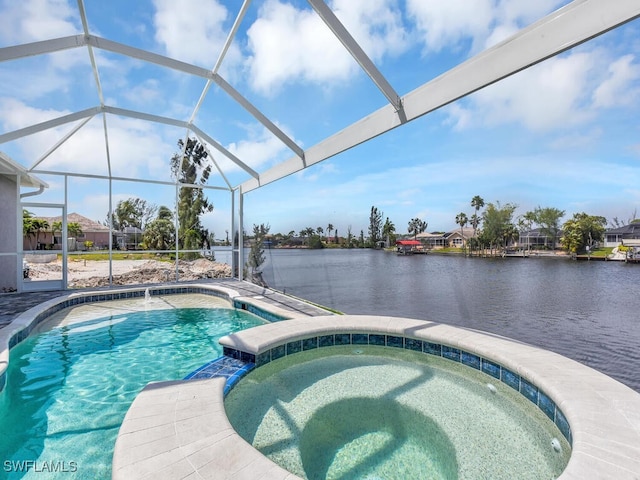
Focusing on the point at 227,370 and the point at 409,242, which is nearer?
the point at 227,370

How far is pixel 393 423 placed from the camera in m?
→ 2.92

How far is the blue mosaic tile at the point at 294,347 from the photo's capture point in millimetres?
4289

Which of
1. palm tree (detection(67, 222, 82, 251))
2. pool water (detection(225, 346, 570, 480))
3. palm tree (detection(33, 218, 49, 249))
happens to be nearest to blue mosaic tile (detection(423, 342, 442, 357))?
pool water (detection(225, 346, 570, 480))

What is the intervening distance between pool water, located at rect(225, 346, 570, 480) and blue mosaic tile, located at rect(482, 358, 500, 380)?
76 mm

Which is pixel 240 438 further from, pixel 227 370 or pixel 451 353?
pixel 451 353

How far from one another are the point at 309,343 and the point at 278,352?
0.53m

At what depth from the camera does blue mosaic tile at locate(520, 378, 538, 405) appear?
9.73 feet

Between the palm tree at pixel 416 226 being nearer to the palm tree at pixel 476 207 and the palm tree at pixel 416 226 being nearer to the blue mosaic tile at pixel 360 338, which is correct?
the palm tree at pixel 476 207

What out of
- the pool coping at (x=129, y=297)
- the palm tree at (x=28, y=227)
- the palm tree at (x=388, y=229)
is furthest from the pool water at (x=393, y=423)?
the palm tree at (x=388, y=229)

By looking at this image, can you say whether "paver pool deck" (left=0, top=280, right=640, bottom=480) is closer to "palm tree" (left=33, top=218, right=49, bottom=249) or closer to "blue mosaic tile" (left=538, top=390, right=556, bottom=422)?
"blue mosaic tile" (left=538, top=390, right=556, bottom=422)

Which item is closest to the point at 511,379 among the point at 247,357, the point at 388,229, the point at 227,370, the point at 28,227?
the point at 247,357

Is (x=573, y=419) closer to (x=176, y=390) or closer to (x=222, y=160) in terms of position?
(x=176, y=390)

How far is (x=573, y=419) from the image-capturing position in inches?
89.8

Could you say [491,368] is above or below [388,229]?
below
